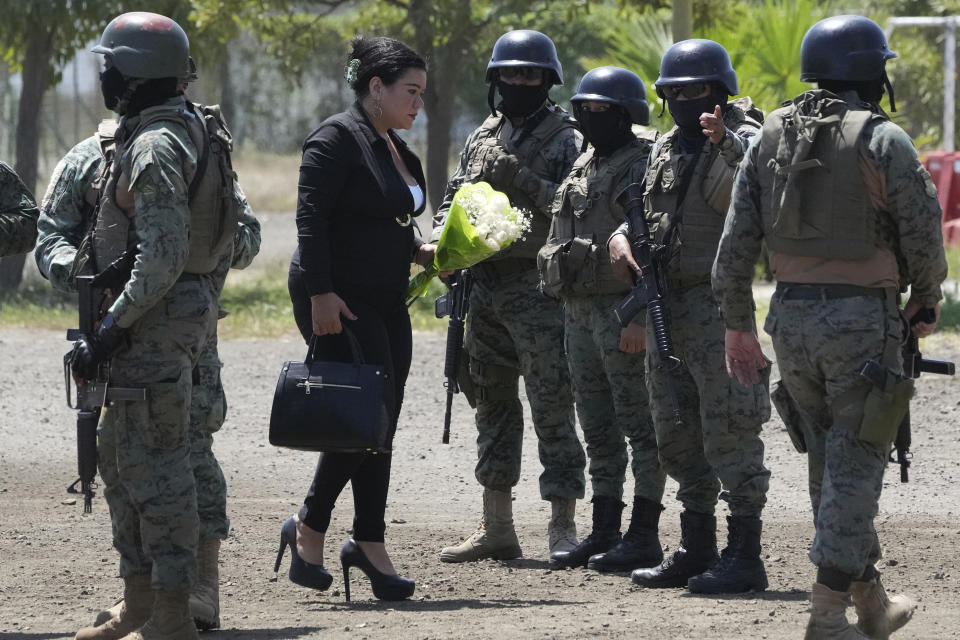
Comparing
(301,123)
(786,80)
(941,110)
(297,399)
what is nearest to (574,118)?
(297,399)

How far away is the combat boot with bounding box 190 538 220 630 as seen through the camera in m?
5.08

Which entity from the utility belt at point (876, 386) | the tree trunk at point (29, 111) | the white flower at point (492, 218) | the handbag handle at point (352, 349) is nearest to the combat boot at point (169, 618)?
the handbag handle at point (352, 349)

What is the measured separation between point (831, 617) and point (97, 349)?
90.6 inches

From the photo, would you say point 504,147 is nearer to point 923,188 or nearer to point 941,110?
point 923,188

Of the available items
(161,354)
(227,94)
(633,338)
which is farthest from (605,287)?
(227,94)

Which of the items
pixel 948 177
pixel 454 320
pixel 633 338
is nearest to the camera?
pixel 633 338

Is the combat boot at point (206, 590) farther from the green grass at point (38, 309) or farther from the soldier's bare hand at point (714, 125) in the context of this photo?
the green grass at point (38, 309)

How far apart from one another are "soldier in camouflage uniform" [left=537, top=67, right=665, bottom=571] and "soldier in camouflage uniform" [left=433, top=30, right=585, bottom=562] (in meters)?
0.19

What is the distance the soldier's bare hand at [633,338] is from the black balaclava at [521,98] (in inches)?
42.8

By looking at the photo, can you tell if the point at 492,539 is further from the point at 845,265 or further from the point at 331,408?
the point at 845,265

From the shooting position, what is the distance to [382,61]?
222 inches

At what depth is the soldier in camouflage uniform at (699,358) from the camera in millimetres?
5695

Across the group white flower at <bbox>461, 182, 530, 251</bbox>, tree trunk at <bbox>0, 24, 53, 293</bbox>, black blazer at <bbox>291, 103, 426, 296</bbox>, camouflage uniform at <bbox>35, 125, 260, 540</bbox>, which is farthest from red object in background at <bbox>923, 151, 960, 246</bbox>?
camouflage uniform at <bbox>35, 125, 260, 540</bbox>

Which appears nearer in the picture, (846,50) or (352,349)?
(846,50)
